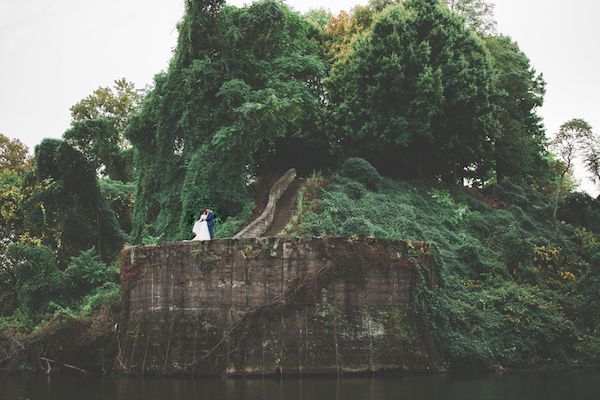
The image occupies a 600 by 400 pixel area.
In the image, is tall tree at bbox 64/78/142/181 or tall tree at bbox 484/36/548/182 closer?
tall tree at bbox 64/78/142/181

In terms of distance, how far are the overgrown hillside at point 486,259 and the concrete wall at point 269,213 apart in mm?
1367

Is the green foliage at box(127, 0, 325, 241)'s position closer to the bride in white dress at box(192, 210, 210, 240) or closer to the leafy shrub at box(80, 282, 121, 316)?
the leafy shrub at box(80, 282, 121, 316)

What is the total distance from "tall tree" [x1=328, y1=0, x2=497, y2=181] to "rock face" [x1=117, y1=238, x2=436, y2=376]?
59.7 ft

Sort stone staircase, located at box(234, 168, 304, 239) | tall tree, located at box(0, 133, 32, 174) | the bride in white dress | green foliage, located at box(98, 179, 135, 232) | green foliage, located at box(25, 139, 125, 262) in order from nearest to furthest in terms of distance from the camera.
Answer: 1. the bride in white dress
2. stone staircase, located at box(234, 168, 304, 239)
3. green foliage, located at box(25, 139, 125, 262)
4. green foliage, located at box(98, 179, 135, 232)
5. tall tree, located at box(0, 133, 32, 174)

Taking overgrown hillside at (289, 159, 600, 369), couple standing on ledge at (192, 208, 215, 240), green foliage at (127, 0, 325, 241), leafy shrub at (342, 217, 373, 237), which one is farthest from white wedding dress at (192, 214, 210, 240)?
green foliage at (127, 0, 325, 241)

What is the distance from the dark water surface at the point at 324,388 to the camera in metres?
18.8

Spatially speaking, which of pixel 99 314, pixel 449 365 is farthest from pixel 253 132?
pixel 449 365

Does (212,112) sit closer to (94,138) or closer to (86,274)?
(94,138)

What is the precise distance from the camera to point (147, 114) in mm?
40562

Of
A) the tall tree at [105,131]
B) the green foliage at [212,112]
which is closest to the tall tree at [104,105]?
the tall tree at [105,131]

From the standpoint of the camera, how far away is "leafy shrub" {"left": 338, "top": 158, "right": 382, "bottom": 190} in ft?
135

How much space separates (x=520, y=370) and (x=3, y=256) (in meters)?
29.7

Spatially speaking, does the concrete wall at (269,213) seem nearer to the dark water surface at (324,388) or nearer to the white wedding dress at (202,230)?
the white wedding dress at (202,230)

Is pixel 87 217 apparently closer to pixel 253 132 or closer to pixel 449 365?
pixel 253 132
